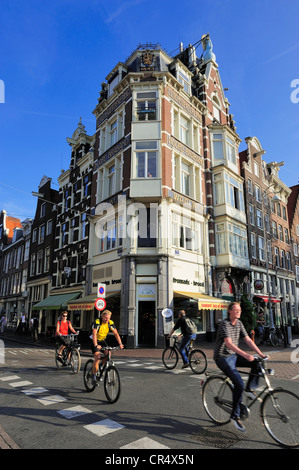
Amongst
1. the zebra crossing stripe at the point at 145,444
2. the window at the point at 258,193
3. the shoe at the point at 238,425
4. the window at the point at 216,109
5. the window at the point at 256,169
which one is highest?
the window at the point at 216,109


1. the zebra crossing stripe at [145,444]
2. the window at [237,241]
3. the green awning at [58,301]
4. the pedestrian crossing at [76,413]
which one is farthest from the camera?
the green awning at [58,301]

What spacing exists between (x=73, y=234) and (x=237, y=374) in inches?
939

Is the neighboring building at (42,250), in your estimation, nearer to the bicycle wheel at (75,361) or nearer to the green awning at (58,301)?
the green awning at (58,301)

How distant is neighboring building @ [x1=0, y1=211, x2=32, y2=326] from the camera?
37000 mm

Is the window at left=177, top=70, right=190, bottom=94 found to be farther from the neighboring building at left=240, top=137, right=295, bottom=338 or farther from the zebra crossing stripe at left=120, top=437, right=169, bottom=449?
the zebra crossing stripe at left=120, top=437, right=169, bottom=449

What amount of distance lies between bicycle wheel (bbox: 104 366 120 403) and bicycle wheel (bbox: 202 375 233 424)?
5.74ft

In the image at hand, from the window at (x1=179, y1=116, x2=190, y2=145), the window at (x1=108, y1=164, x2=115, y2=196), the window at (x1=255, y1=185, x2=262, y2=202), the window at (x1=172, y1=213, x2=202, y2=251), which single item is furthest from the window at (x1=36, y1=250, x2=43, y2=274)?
the window at (x1=255, y1=185, x2=262, y2=202)

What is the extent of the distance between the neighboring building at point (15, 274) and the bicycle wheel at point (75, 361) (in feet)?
89.9

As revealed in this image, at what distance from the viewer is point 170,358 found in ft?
32.8

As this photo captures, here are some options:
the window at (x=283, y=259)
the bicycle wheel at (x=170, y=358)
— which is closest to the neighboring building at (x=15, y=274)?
the bicycle wheel at (x=170, y=358)

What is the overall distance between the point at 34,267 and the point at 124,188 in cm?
1972

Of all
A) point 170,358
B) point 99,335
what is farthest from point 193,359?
point 99,335

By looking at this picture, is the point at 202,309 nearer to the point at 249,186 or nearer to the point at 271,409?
the point at 249,186

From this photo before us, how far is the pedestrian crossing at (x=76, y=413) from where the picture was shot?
400 cm
